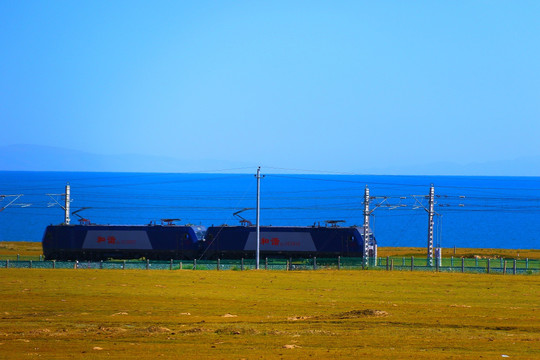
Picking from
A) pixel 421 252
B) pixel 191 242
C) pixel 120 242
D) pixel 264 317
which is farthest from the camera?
pixel 421 252

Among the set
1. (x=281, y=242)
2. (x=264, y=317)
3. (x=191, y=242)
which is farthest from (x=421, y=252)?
(x=264, y=317)

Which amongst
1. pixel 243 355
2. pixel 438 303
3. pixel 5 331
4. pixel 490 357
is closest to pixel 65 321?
pixel 5 331

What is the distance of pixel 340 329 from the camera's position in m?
27.0

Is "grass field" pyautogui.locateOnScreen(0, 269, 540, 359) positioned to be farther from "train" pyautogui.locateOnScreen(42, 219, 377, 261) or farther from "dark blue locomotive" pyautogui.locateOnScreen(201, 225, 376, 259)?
"train" pyautogui.locateOnScreen(42, 219, 377, 261)

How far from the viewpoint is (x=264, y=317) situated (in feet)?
101

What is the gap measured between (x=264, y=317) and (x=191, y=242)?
41751mm

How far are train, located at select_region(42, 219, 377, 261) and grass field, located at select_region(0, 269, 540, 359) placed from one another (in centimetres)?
2007

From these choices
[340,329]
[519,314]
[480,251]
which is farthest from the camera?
[480,251]

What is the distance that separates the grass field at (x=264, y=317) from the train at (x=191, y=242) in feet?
65.8

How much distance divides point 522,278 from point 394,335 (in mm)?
29852

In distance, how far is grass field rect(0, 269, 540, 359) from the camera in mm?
22812

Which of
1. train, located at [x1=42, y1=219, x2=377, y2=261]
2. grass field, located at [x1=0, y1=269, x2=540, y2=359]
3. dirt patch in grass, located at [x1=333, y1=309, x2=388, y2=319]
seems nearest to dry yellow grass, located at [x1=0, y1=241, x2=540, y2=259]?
train, located at [x1=42, y1=219, x2=377, y2=261]

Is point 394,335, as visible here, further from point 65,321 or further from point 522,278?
point 522,278

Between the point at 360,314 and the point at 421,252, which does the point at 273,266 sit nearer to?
the point at 360,314
